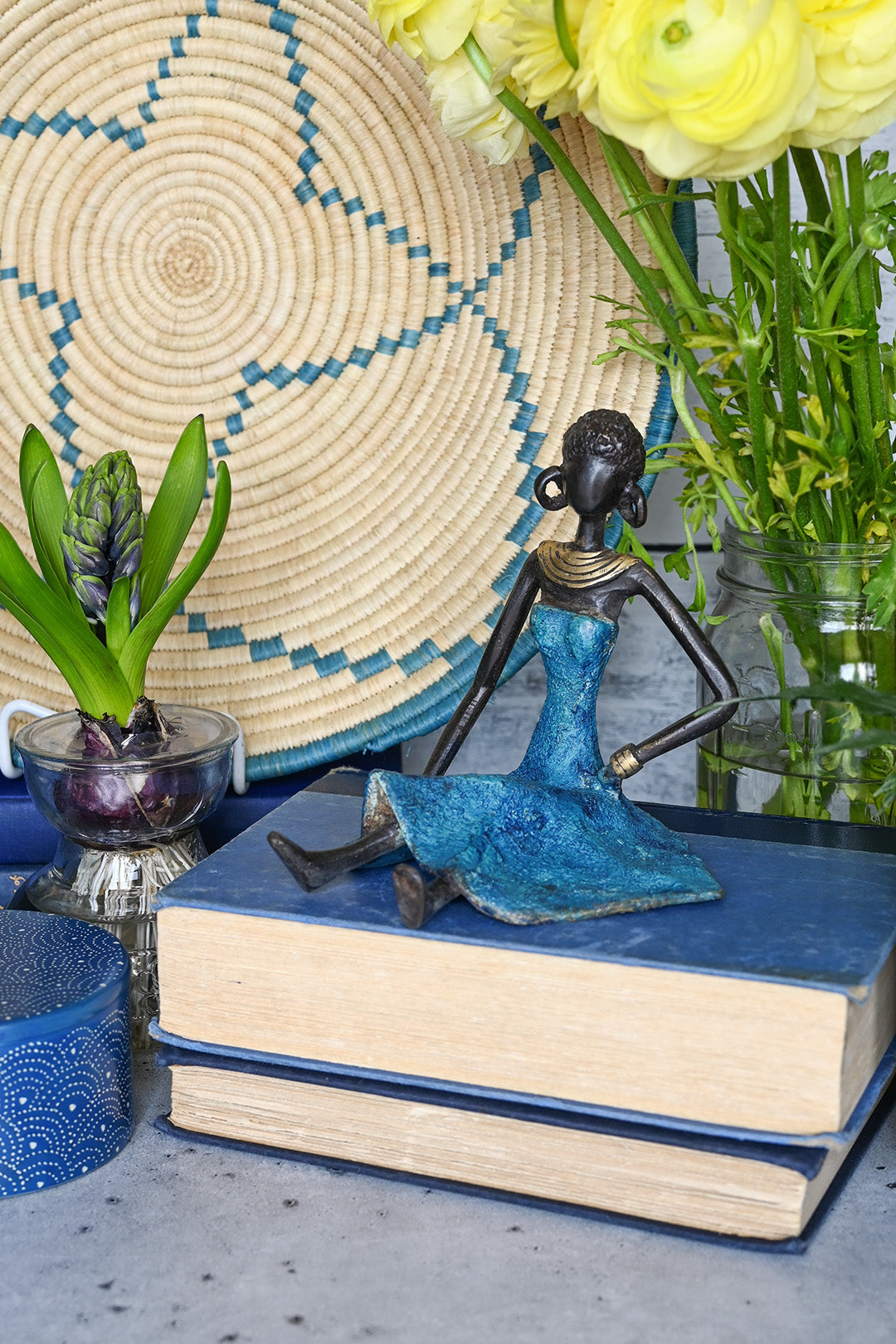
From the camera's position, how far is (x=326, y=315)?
757 mm

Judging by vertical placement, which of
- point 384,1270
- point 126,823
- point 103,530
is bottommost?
point 384,1270

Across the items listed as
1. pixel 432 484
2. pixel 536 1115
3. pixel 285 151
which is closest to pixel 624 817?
pixel 536 1115

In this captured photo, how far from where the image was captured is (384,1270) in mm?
466

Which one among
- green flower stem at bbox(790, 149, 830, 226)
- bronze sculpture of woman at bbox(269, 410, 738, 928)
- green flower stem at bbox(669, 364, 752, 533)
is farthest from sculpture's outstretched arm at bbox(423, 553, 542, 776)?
green flower stem at bbox(790, 149, 830, 226)

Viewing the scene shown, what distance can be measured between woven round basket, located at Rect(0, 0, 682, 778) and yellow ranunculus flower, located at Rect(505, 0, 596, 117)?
0.19m

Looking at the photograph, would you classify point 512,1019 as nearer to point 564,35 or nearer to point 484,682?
point 484,682

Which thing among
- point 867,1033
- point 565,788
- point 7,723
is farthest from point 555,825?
point 7,723

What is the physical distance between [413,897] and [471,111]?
0.33 meters

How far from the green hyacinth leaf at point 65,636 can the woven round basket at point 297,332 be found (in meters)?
0.12

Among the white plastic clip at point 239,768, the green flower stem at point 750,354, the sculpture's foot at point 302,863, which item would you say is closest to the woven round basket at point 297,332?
the white plastic clip at point 239,768

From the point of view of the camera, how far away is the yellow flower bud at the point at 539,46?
0.50 meters

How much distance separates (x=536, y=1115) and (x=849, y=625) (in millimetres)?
264

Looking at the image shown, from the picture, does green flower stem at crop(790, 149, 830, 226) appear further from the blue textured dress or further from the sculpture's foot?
the sculpture's foot

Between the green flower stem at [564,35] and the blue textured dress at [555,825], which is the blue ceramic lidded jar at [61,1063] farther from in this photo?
the green flower stem at [564,35]
